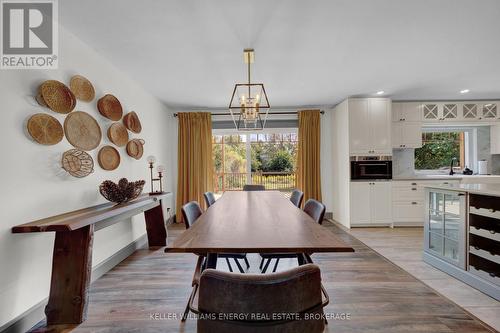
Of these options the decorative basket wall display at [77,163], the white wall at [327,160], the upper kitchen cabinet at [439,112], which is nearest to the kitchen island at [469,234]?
the white wall at [327,160]

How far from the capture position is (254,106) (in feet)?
7.63

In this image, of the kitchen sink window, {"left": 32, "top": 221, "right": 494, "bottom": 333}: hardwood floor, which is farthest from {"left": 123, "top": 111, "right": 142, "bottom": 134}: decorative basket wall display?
the kitchen sink window

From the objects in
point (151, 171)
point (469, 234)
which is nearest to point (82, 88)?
point (151, 171)

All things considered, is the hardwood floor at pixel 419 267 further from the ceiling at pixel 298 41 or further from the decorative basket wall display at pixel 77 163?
the decorative basket wall display at pixel 77 163

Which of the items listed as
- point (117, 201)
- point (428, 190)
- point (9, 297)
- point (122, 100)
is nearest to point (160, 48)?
point (122, 100)

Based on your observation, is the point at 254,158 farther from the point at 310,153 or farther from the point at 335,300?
the point at 335,300

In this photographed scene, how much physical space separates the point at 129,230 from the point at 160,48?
2.32 m

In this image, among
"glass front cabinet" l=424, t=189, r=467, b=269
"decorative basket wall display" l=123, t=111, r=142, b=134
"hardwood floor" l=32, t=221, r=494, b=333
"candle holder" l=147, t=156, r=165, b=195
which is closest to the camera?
"hardwood floor" l=32, t=221, r=494, b=333

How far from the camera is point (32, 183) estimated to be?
69.3 inches

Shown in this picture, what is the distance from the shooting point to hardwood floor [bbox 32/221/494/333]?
1724 mm

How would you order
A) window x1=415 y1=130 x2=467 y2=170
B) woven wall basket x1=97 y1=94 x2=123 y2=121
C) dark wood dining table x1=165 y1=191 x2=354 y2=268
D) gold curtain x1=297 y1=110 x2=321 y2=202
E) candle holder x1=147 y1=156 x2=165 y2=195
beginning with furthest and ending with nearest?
window x1=415 y1=130 x2=467 y2=170 → gold curtain x1=297 y1=110 x2=321 y2=202 → candle holder x1=147 y1=156 x2=165 y2=195 → woven wall basket x1=97 y1=94 x2=123 y2=121 → dark wood dining table x1=165 y1=191 x2=354 y2=268

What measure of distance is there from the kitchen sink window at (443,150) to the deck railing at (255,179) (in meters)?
2.66

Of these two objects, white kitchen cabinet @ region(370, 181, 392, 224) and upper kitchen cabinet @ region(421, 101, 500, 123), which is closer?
white kitchen cabinet @ region(370, 181, 392, 224)

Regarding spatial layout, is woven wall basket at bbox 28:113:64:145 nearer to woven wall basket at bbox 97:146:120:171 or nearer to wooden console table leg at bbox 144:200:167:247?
woven wall basket at bbox 97:146:120:171
